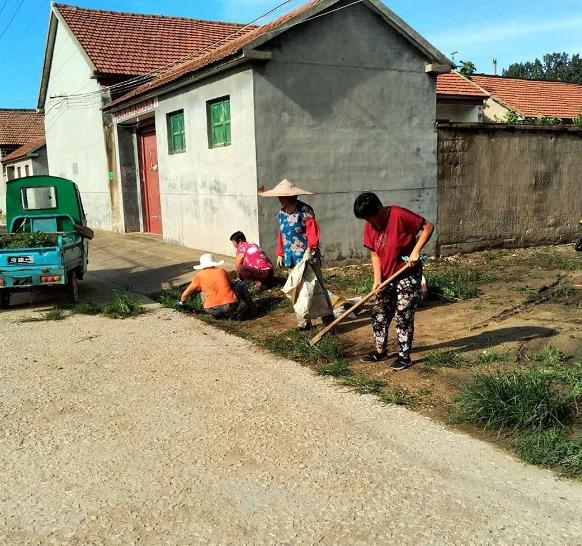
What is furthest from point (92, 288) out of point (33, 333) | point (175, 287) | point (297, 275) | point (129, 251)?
point (297, 275)

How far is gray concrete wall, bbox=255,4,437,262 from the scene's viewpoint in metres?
10.4

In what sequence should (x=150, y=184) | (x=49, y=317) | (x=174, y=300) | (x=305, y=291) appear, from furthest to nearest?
(x=150, y=184), (x=174, y=300), (x=49, y=317), (x=305, y=291)

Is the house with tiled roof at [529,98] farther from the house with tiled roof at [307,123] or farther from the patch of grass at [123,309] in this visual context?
the patch of grass at [123,309]

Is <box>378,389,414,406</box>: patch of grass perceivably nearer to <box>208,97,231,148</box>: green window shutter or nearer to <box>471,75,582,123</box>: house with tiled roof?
<box>208,97,231,148</box>: green window shutter

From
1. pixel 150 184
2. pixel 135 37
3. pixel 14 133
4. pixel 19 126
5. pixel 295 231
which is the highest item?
pixel 135 37

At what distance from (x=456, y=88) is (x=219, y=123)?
11.5 m

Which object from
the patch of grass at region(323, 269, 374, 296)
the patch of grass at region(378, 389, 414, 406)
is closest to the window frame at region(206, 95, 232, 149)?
the patch of grass at region(323, 269, 374, 296)

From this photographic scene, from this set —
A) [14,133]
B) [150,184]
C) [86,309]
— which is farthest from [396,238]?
[14,133]

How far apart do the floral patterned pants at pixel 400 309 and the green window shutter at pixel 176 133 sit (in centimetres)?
864

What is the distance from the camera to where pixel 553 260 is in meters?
11.6

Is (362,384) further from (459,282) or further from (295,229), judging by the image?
(459,282)

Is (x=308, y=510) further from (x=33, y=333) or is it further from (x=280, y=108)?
(x=280, y=108)

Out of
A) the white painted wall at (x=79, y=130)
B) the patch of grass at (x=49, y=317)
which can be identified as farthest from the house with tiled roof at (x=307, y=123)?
the white painted wall at (x=79, y=130)

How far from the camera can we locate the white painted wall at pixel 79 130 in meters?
18.8
